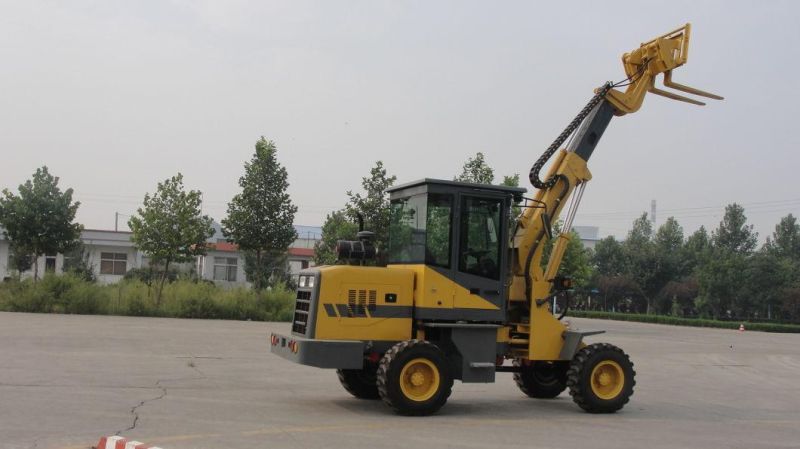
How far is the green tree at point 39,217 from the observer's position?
112ft

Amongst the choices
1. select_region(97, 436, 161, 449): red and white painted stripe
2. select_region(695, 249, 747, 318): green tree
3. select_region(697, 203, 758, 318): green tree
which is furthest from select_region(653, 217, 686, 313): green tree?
select_region(97, 436, 161, 449): red and white painted stripe

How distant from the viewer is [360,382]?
12172 millimetres

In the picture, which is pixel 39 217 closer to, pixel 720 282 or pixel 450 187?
pixel 450 187

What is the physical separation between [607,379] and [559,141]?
362cm

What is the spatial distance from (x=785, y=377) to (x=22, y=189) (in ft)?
95.5

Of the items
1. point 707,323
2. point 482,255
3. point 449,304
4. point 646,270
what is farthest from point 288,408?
point 646,270

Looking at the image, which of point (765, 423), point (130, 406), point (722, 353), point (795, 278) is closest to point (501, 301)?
point (765, 423)

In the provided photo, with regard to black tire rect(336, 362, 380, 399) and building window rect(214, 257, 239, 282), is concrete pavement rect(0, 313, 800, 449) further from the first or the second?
building window rect(214, 257, 239, 282)

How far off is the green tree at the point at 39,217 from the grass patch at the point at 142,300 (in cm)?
275

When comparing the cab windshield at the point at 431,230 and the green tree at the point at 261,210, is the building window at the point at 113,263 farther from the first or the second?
the cab windshield at the point at 431,230

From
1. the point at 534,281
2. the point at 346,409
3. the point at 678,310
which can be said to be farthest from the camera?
the point at 678,310

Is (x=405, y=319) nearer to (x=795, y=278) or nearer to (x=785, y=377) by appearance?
(x=785, y=377)

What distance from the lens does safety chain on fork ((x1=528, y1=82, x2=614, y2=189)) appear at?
12594 millimetres

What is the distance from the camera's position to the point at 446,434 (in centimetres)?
950
